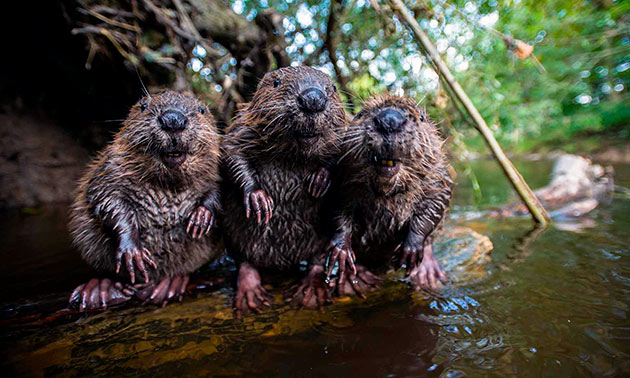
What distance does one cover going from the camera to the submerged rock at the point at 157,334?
1.75 meters

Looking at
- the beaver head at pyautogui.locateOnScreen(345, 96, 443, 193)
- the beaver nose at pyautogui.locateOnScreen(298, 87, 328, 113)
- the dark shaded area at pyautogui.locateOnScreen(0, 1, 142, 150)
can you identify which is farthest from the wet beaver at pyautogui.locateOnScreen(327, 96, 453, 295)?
the dark shaded area at pyautogui.locateOnScreen(0, 1, 142, 150)

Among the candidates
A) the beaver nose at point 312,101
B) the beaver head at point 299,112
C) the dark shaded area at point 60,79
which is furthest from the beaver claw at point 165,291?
the dark shaded area at point 60,79

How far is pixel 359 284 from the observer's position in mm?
2627

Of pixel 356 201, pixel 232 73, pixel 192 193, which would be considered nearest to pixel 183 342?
pixel 192 193

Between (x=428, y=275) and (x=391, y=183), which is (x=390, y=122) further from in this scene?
(x=428, y=275)

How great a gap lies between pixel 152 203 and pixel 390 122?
1.66 meters

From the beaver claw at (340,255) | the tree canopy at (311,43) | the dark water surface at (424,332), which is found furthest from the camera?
the tree canopy at (311,43)

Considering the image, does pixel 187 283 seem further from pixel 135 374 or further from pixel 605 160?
pixel 605 160

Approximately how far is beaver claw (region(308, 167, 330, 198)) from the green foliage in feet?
2.74

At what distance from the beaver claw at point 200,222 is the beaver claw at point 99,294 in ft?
2.12

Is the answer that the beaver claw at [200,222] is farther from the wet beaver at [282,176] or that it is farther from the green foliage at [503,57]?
the green foliage at [503,57]

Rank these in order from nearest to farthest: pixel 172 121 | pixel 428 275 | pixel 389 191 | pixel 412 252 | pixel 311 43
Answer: pixel 172 121 → pixel 389 191 → pixel 412 252 → pixel 428 275 → pixel 311 43

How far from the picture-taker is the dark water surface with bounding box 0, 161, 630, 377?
1671 mm

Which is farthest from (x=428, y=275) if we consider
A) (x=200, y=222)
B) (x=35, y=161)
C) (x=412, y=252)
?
(x=35, y=161)
